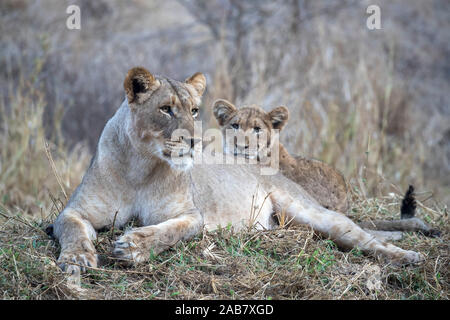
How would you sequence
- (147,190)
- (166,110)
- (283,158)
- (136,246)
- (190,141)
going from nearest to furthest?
(136,246) < (190,141) < (166,110) < (147,190) < (283,158)

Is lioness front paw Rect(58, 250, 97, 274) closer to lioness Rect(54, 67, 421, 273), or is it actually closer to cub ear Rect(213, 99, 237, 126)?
lioness Rect(54, 67, 421, 273)

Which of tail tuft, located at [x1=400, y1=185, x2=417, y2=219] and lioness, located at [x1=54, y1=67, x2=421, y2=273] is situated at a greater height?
lioness, located at [x1=54, y1=67, x2=421, y2=273]

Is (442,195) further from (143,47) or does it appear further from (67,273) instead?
(67,273)

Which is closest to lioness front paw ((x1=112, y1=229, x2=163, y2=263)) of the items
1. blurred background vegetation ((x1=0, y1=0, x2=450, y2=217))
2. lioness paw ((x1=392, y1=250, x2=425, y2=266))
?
lioness paw ((x1=392, y1=250, x2=425, y2=266))

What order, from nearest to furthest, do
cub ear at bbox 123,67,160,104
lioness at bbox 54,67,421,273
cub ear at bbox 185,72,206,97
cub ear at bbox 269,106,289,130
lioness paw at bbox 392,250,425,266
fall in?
lioness at bbox 54,67,421,273
cub ear at bbox 123,67,160,104
lioness paw at bbox 392,250,425,266
cub ear at bbox 185,72,206,97
cub ear at bbox 269,106,289,130

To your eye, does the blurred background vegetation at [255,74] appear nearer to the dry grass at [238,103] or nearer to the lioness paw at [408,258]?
the dry grass at [238,103]

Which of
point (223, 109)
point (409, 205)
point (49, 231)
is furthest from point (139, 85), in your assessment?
point (409, 205)

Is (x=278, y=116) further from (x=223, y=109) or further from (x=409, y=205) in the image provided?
(x=409, y=205)

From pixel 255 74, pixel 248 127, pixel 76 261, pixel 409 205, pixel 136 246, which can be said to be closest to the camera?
pixel 76 261

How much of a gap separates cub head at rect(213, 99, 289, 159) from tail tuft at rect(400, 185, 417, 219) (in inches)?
50.2

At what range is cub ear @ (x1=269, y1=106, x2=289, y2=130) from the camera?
18.2 feet

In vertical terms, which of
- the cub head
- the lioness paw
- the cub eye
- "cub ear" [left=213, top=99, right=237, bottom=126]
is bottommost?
the lioness paw

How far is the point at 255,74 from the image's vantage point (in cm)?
950

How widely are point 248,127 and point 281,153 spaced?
442 mm
